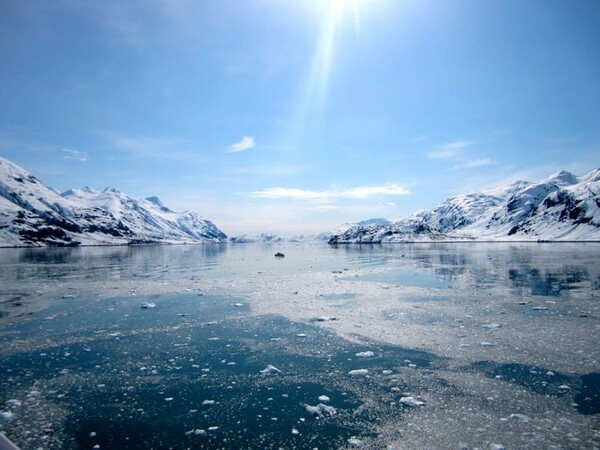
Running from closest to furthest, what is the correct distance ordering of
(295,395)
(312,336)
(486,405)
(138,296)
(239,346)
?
(486,405) < (295,395) < (239,346) < (312,336) < (138,296)

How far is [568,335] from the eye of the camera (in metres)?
14.8

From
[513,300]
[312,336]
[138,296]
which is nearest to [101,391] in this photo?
[312,336]

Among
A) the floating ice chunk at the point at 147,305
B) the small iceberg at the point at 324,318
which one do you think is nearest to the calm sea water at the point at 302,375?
the small iceberg at the point at 324,318

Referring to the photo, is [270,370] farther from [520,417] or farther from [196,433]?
[520,417]

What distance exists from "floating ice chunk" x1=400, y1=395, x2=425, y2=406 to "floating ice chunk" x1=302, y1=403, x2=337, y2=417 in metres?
1.90

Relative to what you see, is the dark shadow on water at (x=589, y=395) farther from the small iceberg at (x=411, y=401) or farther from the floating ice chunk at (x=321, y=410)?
the floating ice chunk at (x=321, y=410)

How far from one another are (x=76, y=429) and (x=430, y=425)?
26.8 ft

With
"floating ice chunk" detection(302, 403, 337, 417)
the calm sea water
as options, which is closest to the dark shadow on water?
the calm sea water

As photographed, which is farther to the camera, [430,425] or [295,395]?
[295,395]

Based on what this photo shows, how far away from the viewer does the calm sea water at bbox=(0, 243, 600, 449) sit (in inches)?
320

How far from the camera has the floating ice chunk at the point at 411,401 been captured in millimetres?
9405

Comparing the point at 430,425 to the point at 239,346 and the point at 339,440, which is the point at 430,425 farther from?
the point at 239,346

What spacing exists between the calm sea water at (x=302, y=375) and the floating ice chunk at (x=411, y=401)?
6 cm

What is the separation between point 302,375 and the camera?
11516 mm
